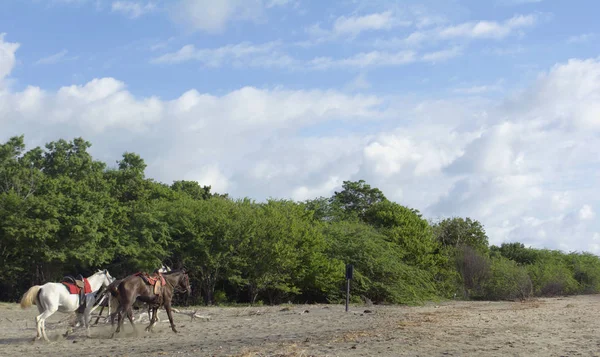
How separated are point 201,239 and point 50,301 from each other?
16679mm

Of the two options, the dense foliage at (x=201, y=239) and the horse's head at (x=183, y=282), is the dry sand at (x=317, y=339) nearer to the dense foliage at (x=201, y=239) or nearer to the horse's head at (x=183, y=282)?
the horse's head at (x=183, y=282)

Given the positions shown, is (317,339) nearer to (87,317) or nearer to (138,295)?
(138,295)

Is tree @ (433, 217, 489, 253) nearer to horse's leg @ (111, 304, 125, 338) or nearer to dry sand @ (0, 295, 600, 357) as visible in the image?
dry sand @ (0, 295, 600, 357)

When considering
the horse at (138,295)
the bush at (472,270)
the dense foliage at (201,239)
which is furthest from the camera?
the bush at (472,270)

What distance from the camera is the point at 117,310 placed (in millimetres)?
17000

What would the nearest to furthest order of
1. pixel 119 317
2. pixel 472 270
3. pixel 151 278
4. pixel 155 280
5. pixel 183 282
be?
pixel 119 317 → pixel 151 278 → pixel 155 280 → pixel 183 282 → pixel 472 270

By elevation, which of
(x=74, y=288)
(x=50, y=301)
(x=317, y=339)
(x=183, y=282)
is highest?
(x=183, y=282)

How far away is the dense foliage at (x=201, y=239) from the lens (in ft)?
97.7

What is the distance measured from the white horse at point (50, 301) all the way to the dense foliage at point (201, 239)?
1283cm

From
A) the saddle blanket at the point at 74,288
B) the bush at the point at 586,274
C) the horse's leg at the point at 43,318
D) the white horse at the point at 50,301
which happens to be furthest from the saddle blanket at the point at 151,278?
the bush at the point at 586,274

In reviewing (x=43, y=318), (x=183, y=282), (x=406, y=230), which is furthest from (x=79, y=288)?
(x=406, y=230)

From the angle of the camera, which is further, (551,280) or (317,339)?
(551,280)

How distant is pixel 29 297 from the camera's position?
16.0 meters

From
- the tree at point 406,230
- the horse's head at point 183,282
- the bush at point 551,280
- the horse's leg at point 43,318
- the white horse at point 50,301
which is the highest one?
the tree at point 406,230
